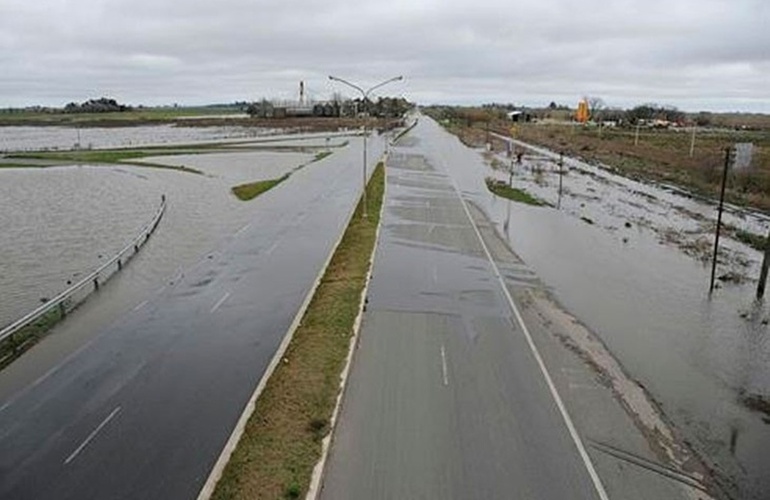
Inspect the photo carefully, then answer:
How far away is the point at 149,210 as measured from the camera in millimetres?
54875

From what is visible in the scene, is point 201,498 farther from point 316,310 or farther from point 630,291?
point 630,291

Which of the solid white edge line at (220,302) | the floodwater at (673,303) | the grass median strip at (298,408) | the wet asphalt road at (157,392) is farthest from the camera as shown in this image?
the solid white edge line at (220,302)

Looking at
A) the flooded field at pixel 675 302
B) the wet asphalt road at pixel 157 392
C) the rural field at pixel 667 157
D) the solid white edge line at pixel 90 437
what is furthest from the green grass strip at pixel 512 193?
the solid white edge line at pixel 90 437

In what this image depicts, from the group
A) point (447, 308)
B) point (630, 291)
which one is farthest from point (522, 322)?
point (630, 291)

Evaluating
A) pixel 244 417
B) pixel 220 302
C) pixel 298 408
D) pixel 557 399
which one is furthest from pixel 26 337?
pixel 557 399

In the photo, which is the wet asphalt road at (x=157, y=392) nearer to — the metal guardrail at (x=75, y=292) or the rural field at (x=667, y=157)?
the metal guardrail at (x=75, y=292)

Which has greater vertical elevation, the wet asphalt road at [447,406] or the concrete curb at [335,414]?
the concrete curb at [335,414]

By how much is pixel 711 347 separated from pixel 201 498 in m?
19.5

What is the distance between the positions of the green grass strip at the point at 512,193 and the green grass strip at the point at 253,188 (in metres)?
21.7

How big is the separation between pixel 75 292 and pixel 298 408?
57.0 ft

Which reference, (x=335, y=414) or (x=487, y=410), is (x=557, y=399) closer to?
(x=487, y=410)

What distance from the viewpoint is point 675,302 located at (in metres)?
31.7

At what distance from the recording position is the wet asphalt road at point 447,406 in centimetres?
1516

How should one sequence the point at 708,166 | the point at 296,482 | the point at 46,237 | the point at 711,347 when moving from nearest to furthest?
1. the point at 296,482
2. the point at 711,347
3. the point at 46,237
4. the point at 708,166
